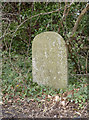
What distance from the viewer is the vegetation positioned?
3.24 metres

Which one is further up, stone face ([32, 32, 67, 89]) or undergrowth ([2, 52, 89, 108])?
stone face ([32, 32, 67, 89])

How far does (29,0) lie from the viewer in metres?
4.88

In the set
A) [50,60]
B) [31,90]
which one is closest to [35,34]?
[50,60]

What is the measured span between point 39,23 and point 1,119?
3.12 metres

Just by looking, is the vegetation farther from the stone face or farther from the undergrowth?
the stone face

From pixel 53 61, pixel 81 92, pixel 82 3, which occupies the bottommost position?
pixel 81 92

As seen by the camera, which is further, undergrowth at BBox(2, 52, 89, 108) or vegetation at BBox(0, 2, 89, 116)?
vegetation at BBox(0, 2, 89, 116)

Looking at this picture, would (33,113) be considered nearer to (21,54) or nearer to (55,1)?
(21,54)

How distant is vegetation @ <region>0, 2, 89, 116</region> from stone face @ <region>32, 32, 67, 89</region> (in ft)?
0.53

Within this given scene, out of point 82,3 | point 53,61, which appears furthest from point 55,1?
point 53,61

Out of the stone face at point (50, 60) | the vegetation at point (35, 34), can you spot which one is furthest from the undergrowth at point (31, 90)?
the stone face at point (50, 60)

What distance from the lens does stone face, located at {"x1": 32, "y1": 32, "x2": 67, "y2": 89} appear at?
3283 mm

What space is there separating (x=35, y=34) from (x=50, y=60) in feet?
5.80

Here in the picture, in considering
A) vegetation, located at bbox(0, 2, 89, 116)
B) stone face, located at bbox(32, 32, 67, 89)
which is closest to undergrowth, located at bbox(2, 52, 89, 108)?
vegetation, located at bbox(0, 2, 89, 116)
